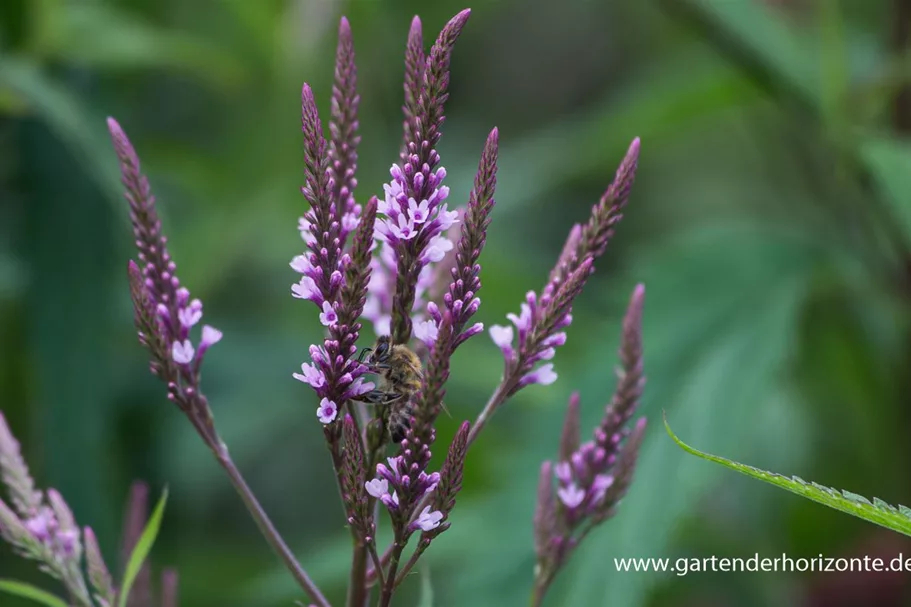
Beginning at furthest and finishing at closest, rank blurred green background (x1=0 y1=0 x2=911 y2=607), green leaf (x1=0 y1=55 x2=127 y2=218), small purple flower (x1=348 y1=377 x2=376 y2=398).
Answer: blurred green background (x1=0 y1=0 x2=911 y2=607) → green leaf (x1=0 y1=55 x2=127 y2=218) → small purple flower (x1=348 y1=377 x2=376 y2=398)

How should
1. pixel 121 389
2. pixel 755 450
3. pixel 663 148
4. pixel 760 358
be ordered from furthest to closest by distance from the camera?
pixel 663 148 < pixel 755 450 < pixel 121 389 < pixel 760 358

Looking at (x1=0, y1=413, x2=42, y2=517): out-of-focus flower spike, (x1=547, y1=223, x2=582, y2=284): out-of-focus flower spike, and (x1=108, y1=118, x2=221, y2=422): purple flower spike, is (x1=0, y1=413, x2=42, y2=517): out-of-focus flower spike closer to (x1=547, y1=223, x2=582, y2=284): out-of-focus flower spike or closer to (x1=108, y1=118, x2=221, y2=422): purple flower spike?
(x1=108, y1=118, x2=221, y2=422): purple flower spike

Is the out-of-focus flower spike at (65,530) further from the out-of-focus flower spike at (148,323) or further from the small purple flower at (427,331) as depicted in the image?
the small purple flower at (427,331)

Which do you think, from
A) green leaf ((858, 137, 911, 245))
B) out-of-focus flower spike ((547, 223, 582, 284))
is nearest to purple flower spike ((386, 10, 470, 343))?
out-of-focus flower spike ((547, 223, 582, 284))

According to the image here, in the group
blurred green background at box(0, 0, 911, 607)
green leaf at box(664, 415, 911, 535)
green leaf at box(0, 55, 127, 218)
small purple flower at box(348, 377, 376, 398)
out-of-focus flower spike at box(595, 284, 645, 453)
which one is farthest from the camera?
blurred green background at box(0, 0, 911, 607)

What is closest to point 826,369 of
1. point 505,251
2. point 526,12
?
point 505,251

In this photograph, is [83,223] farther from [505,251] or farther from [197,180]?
[505,251]

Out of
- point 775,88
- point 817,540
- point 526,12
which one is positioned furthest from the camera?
point 526,12
